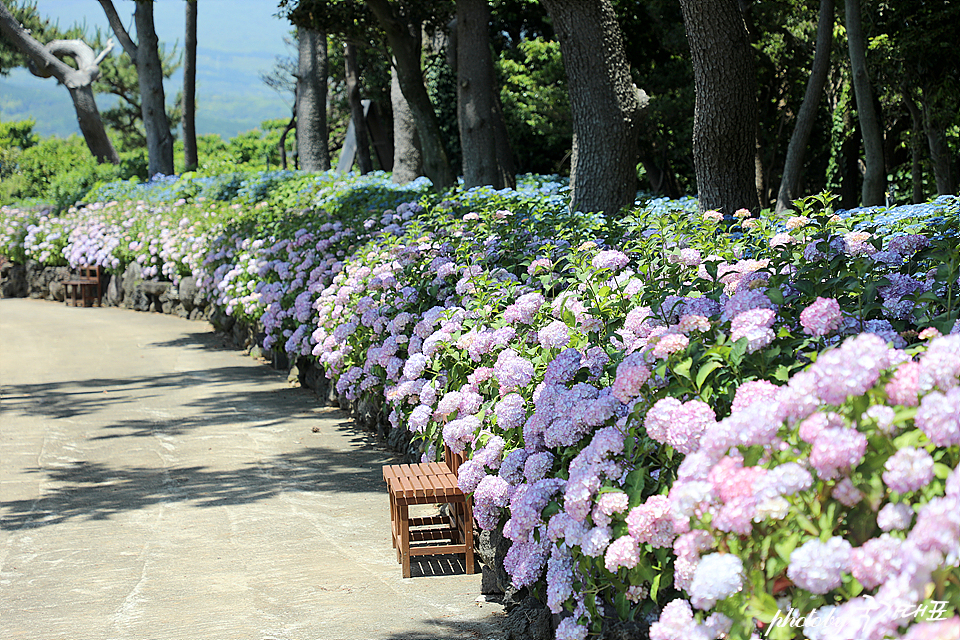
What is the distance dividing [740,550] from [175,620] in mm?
2462

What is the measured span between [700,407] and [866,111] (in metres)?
8.48

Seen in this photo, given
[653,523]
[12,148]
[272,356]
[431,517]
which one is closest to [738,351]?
[653,523]

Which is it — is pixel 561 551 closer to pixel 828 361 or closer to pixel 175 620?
pixel 828 361

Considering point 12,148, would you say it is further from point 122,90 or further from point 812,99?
point 812,99

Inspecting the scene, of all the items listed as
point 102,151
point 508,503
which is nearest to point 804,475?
point 508,503

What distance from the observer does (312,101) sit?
1527 cm

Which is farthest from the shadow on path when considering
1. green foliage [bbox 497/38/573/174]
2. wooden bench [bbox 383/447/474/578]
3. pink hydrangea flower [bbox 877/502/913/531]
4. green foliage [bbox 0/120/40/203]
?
green foliage [bbox 0/120/40/203]

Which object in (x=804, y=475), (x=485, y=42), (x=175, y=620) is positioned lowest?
(x=175, y=620)

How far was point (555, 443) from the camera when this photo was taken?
3.14 m

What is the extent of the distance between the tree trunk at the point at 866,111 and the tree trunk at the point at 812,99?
457mm

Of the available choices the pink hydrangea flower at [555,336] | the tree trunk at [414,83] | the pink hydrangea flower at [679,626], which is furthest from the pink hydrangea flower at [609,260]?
the tree trunk at [414,83]

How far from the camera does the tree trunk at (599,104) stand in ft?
24.2

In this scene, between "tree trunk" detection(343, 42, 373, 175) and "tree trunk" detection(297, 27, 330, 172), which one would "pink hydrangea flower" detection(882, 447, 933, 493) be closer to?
"tree trunk" detection(297, 27, 330, 172)

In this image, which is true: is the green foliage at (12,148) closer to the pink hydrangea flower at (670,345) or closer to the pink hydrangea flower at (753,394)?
the pink hydrangea flower at (670,345)
